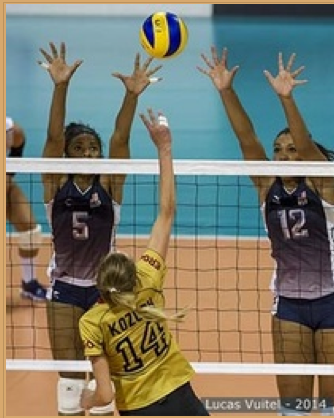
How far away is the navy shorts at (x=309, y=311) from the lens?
15.9 ft

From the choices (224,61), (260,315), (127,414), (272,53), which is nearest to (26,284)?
(260,315)

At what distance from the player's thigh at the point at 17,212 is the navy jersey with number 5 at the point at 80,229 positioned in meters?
2.77

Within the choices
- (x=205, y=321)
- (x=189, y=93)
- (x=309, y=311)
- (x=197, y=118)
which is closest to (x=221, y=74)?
(x=309, y=311)

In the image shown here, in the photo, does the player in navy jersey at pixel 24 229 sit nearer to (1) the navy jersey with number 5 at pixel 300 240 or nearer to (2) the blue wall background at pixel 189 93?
(2) the blue wall background at pixel 189 93

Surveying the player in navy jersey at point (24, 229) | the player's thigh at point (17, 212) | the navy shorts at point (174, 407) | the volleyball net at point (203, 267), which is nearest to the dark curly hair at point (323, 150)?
the volleyball net at point (203, 267)

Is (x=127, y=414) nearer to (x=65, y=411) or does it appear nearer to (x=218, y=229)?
(x=65, y=411)

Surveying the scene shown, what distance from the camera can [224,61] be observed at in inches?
201

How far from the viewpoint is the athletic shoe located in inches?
311

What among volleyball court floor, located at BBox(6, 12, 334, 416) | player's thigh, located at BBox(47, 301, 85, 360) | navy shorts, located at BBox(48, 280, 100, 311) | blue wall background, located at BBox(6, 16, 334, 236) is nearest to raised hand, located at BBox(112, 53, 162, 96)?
navy shorts, located at BBox(48, 280, 100, 311)

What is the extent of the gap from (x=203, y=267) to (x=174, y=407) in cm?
421

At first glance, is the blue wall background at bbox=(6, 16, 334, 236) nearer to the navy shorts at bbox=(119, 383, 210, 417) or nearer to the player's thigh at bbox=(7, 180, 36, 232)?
the player's thigh at bbox=(7, 180, 36, 232)

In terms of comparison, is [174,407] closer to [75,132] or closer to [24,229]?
[75,132]

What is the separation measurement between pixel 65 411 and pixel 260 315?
7.67ft

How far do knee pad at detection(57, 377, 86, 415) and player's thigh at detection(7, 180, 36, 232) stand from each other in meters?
2.90
